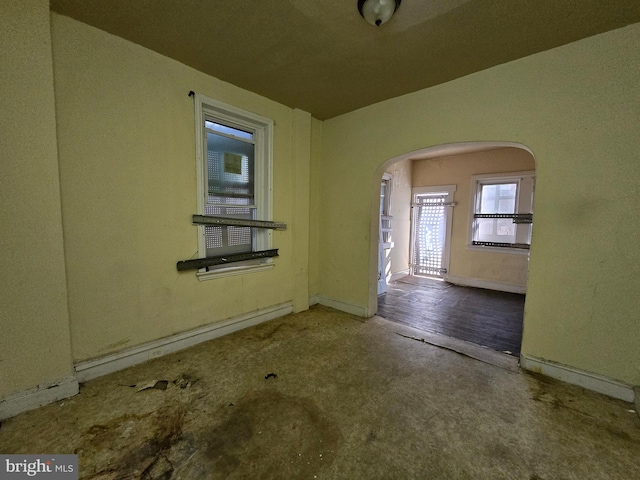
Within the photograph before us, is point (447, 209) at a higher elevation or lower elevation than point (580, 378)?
higher

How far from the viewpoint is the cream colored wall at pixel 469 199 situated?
4.65 m

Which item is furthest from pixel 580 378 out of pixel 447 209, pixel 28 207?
pixel 28 207

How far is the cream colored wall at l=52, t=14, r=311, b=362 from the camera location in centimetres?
189

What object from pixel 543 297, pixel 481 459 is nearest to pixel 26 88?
pixel 481 459

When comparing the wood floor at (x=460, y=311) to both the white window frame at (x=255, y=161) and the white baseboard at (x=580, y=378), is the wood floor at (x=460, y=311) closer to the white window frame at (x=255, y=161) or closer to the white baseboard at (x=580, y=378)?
the white baseboard at (x=580, y=378)

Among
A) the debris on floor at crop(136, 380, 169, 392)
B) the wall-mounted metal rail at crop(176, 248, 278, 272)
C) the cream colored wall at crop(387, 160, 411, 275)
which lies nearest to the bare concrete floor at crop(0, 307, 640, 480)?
the debris on floor at crop(136, 380, 169, 392)

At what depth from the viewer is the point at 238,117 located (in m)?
2.84

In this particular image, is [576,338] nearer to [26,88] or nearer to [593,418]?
[593,418]

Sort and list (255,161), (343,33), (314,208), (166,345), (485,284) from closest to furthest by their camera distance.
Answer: (343,33), (166,345), (255,161), (314,208), (485,284)

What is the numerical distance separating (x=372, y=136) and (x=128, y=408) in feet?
11.3

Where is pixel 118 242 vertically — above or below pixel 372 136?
below

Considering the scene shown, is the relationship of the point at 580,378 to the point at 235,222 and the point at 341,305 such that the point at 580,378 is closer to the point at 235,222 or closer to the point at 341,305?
the point at 341,305

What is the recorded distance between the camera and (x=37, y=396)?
1.70 m

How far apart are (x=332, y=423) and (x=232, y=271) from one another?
1.82 m
